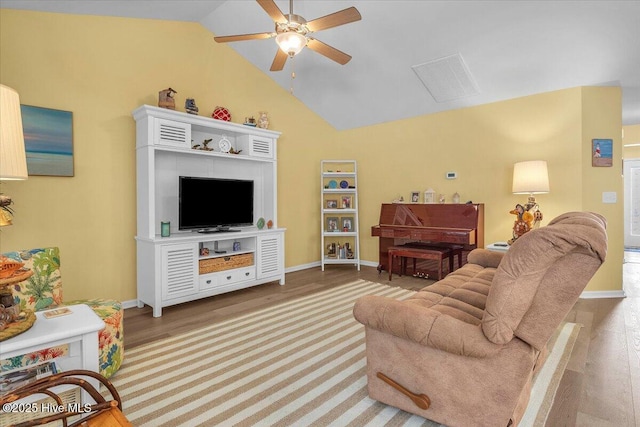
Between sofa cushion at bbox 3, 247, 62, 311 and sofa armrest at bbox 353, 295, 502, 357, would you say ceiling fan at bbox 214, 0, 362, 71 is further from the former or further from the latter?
sofa cushion at bbox 3, 247, 62, 311

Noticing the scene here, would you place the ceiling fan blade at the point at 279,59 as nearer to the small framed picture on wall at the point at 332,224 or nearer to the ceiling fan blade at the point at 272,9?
the ceiling fan blade at the point at 272,9

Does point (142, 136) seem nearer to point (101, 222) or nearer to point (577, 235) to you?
point (101, 222)

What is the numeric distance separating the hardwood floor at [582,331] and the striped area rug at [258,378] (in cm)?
19

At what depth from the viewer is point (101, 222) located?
3363mm

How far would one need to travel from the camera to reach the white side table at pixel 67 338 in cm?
125

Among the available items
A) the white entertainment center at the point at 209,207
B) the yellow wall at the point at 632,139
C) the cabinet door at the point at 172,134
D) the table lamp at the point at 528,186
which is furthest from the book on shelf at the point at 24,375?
the yellow wall at the point at 632,139

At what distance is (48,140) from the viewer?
2.99m

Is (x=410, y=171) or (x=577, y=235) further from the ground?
(x=410, y=171)

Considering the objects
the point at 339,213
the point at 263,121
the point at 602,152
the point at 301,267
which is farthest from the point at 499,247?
the point at 263,121

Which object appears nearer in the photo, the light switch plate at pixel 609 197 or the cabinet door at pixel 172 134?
the cabinet door at pixel 172 134

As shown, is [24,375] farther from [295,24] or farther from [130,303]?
[295,24]

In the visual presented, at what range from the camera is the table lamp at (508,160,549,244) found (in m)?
3.75

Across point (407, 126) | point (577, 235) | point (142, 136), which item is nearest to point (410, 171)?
point (407, 126)

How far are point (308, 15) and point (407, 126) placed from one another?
2299 millimetres
